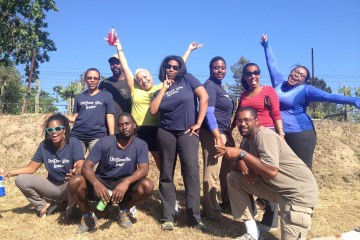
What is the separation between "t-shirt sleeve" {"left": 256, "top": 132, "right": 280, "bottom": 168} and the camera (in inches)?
141

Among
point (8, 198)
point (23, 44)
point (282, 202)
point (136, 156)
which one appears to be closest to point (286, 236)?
point (282, 202)

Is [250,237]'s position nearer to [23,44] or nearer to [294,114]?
[294,114]

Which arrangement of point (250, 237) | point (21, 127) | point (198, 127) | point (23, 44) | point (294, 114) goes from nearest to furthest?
1. point (250, 237)
2. point (198, 127)
3. point (294, 114)
4. point (21, 127)
5. point (23, 44)

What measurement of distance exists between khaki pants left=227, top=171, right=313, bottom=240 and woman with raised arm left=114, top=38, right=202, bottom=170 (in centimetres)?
139

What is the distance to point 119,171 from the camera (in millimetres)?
4484

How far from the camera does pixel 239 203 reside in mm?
4074

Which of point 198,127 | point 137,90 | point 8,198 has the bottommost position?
point 8,198

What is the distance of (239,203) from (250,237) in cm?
39

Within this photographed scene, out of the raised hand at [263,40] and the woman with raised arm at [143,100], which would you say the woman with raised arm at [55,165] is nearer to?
the woman with raised arm at [143,100]

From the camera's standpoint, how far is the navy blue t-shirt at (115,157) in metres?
4.46

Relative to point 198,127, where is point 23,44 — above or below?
above

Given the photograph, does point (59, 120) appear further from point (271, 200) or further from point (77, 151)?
point (271, 200)

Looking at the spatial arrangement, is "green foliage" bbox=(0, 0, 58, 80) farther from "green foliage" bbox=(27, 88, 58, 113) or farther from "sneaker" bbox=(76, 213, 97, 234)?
"sneaker" bbox=(76, 213, 97, 234)

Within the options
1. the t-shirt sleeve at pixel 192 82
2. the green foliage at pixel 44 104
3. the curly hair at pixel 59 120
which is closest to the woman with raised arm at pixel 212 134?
the t-shirt sleeve at pixel 192 82
